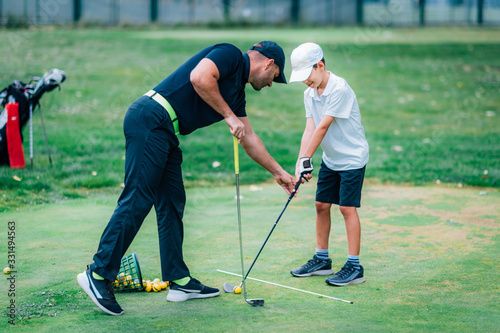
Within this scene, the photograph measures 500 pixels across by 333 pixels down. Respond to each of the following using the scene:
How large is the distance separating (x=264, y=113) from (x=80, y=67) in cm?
565

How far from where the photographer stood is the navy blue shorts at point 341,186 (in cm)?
462

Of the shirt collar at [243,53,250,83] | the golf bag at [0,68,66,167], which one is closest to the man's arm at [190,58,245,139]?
the shirt collar at [243,53,250,83]

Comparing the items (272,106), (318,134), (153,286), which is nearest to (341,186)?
(318,134)

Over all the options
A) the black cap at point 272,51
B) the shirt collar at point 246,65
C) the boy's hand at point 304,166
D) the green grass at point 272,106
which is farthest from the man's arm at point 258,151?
the green grass at point 272,106

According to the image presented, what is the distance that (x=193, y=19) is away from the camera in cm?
2809

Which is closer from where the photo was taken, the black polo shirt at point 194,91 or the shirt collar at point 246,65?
the black polo shirt at point 194,91

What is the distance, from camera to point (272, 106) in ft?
44.4

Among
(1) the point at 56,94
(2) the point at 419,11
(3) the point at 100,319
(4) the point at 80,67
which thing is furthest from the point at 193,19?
(3) the point at 100,319

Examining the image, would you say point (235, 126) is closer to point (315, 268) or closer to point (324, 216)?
point (324, 216)

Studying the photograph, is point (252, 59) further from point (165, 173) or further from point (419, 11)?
point (419, 11)

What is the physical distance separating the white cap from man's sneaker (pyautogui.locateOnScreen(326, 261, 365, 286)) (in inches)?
52.9

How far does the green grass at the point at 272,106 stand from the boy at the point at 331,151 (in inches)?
136

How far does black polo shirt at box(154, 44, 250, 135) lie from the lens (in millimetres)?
3945

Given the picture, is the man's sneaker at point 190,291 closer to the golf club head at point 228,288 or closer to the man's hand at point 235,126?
the golf club head at point 228,288
